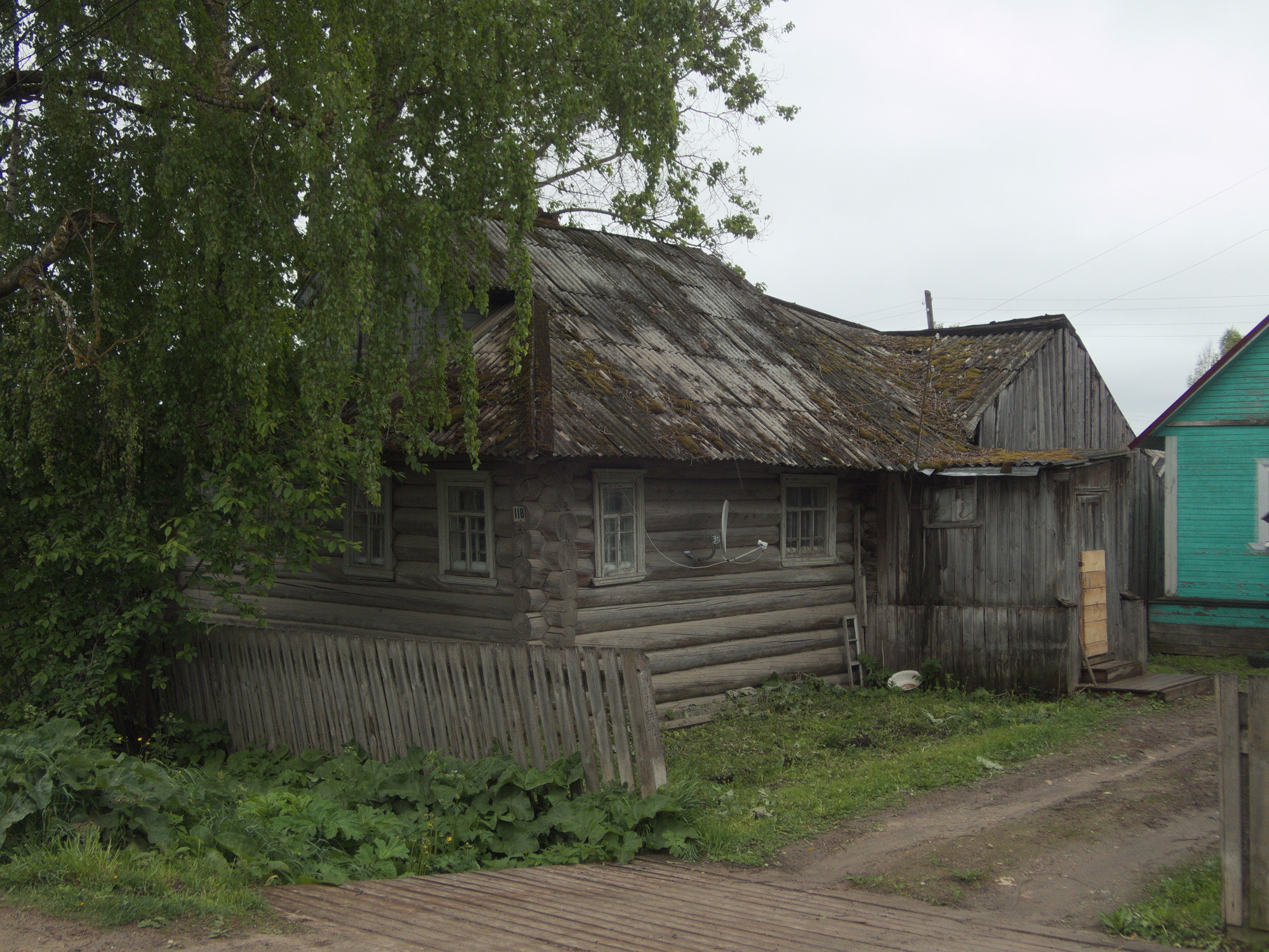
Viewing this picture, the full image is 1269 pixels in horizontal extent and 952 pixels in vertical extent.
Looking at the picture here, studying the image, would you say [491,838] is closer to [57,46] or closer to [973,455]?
[57,46]

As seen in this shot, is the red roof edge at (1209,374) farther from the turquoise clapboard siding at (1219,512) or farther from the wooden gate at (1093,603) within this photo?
the wooden gate at (1093,603)

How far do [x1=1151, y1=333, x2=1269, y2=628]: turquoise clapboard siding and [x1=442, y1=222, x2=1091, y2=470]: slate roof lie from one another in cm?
279

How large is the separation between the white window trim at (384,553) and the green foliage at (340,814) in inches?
150

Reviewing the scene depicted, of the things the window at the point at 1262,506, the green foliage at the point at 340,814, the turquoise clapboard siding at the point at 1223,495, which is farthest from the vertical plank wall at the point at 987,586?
the green foliage at the point at 340,814

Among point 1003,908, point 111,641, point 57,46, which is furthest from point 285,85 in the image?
point 1003,908

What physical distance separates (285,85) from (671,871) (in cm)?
673

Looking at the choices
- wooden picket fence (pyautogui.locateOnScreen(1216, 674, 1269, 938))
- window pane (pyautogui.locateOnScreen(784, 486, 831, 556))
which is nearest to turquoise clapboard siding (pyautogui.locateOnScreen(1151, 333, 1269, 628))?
window pane (pyautogui.locateOnScreen(784, 486, 831, 556))

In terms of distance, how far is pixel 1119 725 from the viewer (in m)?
11.1

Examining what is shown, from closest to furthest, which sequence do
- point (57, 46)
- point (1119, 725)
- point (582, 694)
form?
1. point (582, 694)
2. point (57, 46)
3. point (1119, 725)

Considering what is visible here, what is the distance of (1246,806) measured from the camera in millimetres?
5133

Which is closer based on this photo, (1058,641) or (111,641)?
(111,641)

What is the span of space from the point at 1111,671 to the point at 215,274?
36.6 feet

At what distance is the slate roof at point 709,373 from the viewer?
34.8ft

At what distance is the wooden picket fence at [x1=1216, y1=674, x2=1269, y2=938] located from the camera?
5.03m
